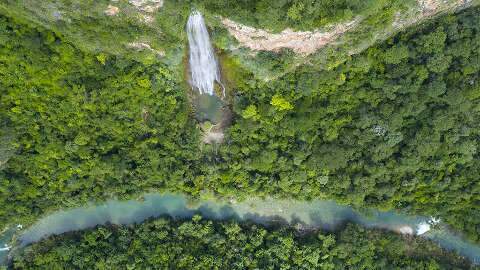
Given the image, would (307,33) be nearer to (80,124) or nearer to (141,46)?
(141,46)

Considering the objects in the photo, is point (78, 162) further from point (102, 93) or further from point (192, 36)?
point (192, 36)

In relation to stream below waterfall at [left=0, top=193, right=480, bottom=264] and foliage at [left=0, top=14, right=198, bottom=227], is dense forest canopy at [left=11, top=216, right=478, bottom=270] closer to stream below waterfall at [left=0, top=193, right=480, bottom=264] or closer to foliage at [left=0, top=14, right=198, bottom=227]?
stream below waterfall at [left=0, top=193, right=480, bottom=264]

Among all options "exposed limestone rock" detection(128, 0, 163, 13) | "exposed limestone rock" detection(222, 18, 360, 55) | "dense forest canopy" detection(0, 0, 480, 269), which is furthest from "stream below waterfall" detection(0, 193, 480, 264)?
"exposed limestone rock" detection(128, 0, 163, 13)

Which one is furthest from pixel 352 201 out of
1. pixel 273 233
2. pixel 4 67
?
pixel 4 67

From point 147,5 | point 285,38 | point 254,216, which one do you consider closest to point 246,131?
point 254,216

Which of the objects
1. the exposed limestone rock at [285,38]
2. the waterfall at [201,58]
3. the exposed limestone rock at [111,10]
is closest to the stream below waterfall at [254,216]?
the waterfall at [201,58]

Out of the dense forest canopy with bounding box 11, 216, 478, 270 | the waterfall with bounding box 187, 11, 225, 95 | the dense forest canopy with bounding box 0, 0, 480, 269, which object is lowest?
the dense forest canopy with bounding box 11, 216, 478, 270

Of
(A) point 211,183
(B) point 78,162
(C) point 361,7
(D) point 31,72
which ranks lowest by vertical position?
(A) point 211,183
